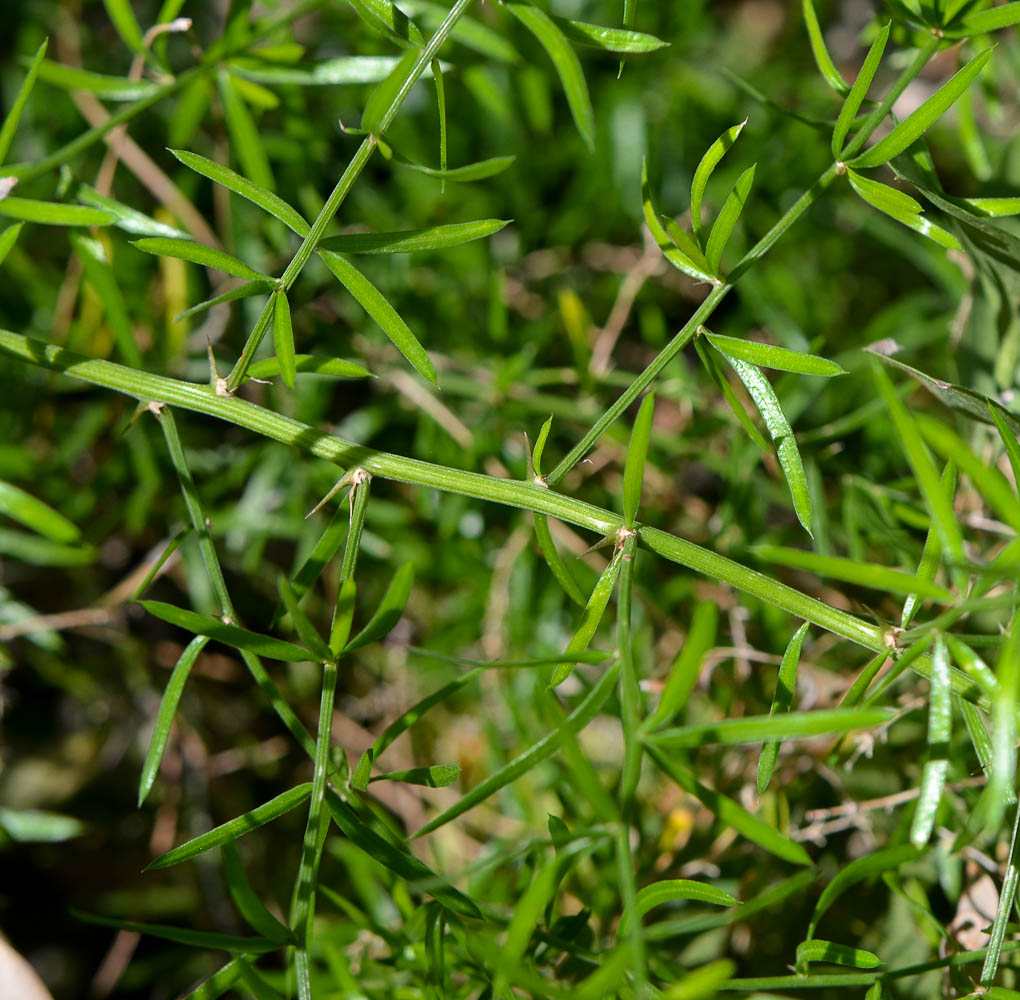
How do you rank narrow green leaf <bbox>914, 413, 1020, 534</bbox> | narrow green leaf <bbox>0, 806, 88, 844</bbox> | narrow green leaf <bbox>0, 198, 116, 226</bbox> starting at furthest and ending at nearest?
narrow green leaf <bbox>0, 806, 88, 844</bbox>, narrow green leaf <bbox>0, 198, 116, 226</bbox>, narrow green leaf <bbox>914, 413, 1020, 534</bbox>

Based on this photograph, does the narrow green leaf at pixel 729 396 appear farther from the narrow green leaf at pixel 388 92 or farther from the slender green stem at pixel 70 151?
the slender green stem at pixel 70 151

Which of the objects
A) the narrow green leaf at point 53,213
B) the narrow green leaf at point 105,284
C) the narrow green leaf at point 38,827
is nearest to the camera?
the narrow green leaf at point 53,213

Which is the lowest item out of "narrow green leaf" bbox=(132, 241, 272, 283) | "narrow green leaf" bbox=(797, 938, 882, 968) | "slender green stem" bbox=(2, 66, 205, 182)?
"narrow green leaf" bbox=(797, 938, 882, 968)

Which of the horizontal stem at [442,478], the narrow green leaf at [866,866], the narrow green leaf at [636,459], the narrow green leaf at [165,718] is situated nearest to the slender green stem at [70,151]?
the horizontal stem at [442,478]

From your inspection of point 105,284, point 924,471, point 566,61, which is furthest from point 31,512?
point 924,471

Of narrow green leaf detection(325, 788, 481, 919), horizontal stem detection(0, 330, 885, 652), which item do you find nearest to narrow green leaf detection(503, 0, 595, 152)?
horizontal stem detection(0, 330, 885, 652)

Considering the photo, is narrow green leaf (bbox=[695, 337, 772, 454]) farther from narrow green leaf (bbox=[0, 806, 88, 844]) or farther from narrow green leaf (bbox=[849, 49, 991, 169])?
narrow green leaf (bbox=[0, 806, 88, 844])

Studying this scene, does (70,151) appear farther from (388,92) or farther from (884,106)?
(884,106)
